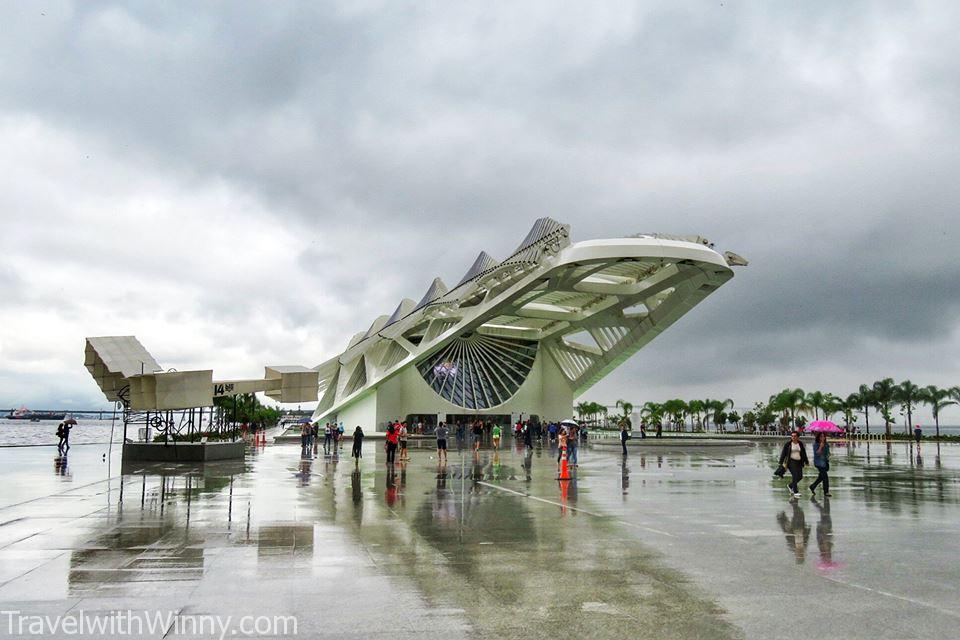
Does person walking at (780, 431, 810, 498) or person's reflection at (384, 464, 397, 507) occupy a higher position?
person walking at (780, 431, 810, 498)

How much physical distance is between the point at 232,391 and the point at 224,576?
63.9 ft

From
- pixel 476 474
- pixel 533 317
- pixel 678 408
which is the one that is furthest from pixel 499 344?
pixel 678 408

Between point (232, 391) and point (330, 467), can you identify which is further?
point (232, 391)

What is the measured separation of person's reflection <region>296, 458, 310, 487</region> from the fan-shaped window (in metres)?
34.6

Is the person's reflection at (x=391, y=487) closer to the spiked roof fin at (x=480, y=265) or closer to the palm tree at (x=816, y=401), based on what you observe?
the spiked roof fin at (x=480, y=265)

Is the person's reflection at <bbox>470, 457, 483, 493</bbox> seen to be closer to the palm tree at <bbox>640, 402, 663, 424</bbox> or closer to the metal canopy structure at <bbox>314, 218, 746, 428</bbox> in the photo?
the metal canopy structure at <bbox>314, 218, 746, 428</bbox>

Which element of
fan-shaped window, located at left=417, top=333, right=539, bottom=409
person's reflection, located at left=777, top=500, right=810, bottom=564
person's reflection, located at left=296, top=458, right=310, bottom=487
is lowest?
person's reflection, located at left=296, top=458, right=310, bottom=487

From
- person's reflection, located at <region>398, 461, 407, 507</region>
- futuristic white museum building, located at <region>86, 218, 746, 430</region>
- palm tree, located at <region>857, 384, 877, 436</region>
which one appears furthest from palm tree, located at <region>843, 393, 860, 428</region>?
person's reflection, located at <region>398, 461, 407, 507</region>

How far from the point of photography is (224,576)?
21.6 ft

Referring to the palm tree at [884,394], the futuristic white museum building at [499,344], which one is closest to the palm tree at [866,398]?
the palm tree at [884,394]

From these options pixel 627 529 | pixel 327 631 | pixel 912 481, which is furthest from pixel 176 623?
pixel 912 481

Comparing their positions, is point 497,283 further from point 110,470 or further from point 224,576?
point 224,576

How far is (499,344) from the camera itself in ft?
196

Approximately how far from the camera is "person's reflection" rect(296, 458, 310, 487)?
16.1m
